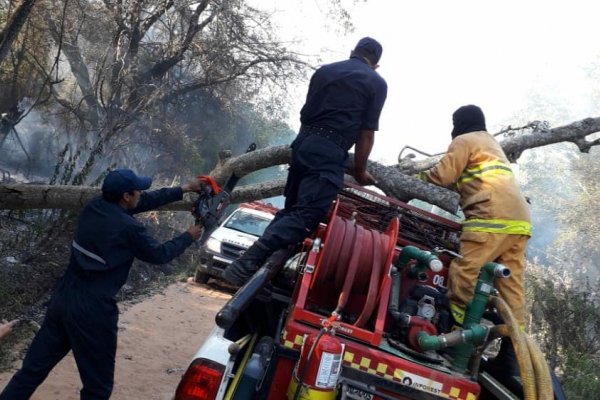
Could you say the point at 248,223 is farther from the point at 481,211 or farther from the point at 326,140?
the point at 481,211

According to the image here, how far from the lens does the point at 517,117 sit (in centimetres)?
6838

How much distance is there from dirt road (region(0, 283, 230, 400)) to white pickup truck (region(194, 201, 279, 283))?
542 millimetres

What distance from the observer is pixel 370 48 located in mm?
4484

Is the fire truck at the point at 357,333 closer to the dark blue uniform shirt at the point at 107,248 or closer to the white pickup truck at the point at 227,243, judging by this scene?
the dark blue uniform shirt at the point at 107,248

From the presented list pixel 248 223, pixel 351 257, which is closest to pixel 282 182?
pixel 351 257

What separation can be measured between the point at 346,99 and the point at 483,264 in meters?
1.54

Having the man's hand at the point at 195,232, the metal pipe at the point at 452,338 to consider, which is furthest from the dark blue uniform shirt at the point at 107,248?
the metal pipe at the point at 452,338

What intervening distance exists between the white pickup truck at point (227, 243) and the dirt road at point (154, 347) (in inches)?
21.3

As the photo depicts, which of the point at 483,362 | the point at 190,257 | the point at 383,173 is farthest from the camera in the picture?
the point at 190,257

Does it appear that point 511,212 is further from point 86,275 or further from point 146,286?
point 146,286

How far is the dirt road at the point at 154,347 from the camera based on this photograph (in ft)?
17.4

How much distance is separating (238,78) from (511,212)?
40.1 feet

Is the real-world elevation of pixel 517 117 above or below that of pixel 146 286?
above

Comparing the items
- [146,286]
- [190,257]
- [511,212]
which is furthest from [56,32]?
[511,212]
